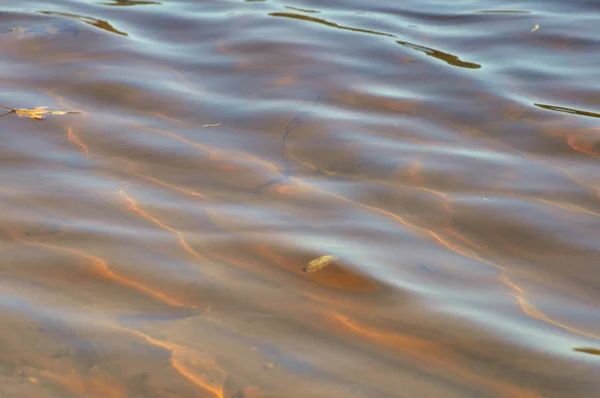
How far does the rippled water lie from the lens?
1.77 metres

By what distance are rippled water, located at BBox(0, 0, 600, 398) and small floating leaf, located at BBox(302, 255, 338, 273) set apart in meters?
0.03

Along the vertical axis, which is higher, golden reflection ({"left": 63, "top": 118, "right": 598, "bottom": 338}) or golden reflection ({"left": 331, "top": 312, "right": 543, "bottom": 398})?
golden reflection ({"left": 63, "top": 118, "right": 598, "bottom": 338})

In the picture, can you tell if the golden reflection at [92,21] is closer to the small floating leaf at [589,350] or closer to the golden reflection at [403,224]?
the golden reflection at [403,224]

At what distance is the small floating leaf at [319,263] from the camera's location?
2145 mm

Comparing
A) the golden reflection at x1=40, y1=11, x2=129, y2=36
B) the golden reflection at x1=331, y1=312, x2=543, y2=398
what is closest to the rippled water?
the golden reflection at x1=331, y1=312, x2=543, y2=398

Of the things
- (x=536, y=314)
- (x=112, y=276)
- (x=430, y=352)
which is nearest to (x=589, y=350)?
(x=536, y=314)

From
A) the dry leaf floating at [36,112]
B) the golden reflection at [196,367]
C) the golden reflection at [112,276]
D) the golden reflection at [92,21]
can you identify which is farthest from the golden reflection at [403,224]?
the golden reflection at [92,21]

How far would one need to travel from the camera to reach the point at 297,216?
8.00ft

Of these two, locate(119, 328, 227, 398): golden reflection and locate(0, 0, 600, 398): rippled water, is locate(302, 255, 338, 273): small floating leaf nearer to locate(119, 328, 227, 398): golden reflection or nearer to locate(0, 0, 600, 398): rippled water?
locate(0, 0, 600, 398): rippled water

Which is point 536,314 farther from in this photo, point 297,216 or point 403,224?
point 297,216

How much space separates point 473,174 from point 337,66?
1360mm

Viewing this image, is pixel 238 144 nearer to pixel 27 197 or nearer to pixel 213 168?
pixel 213 168

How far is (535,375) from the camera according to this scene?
1.76 m

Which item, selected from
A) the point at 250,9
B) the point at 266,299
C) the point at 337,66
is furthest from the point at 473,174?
the point at 250,9
